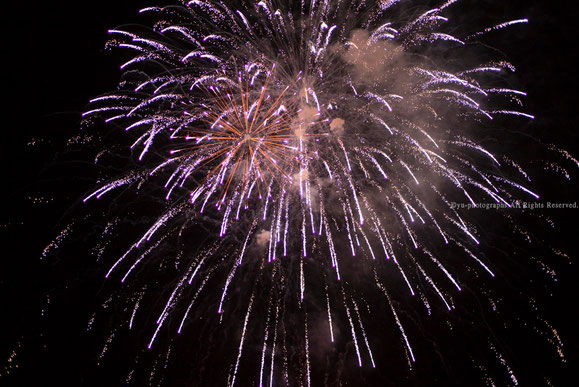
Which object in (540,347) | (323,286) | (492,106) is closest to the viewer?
(492,106)


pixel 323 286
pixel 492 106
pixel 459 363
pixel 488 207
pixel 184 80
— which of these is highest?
pixel 492 106

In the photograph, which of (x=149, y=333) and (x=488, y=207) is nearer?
(x=488, y=207)

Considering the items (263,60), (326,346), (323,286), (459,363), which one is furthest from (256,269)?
(459,363)

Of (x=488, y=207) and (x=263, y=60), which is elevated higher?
(x=263, y=60)

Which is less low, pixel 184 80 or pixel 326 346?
pixel 184 80

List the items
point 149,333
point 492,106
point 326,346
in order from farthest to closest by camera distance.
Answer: point 326,346 → point 149,333 → point 492,106

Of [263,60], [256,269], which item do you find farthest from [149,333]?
[263,60]

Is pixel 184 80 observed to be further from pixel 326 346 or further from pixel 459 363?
pixel 459 363

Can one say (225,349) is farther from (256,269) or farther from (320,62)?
(320,62)

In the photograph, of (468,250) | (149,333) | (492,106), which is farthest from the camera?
(149,333)
